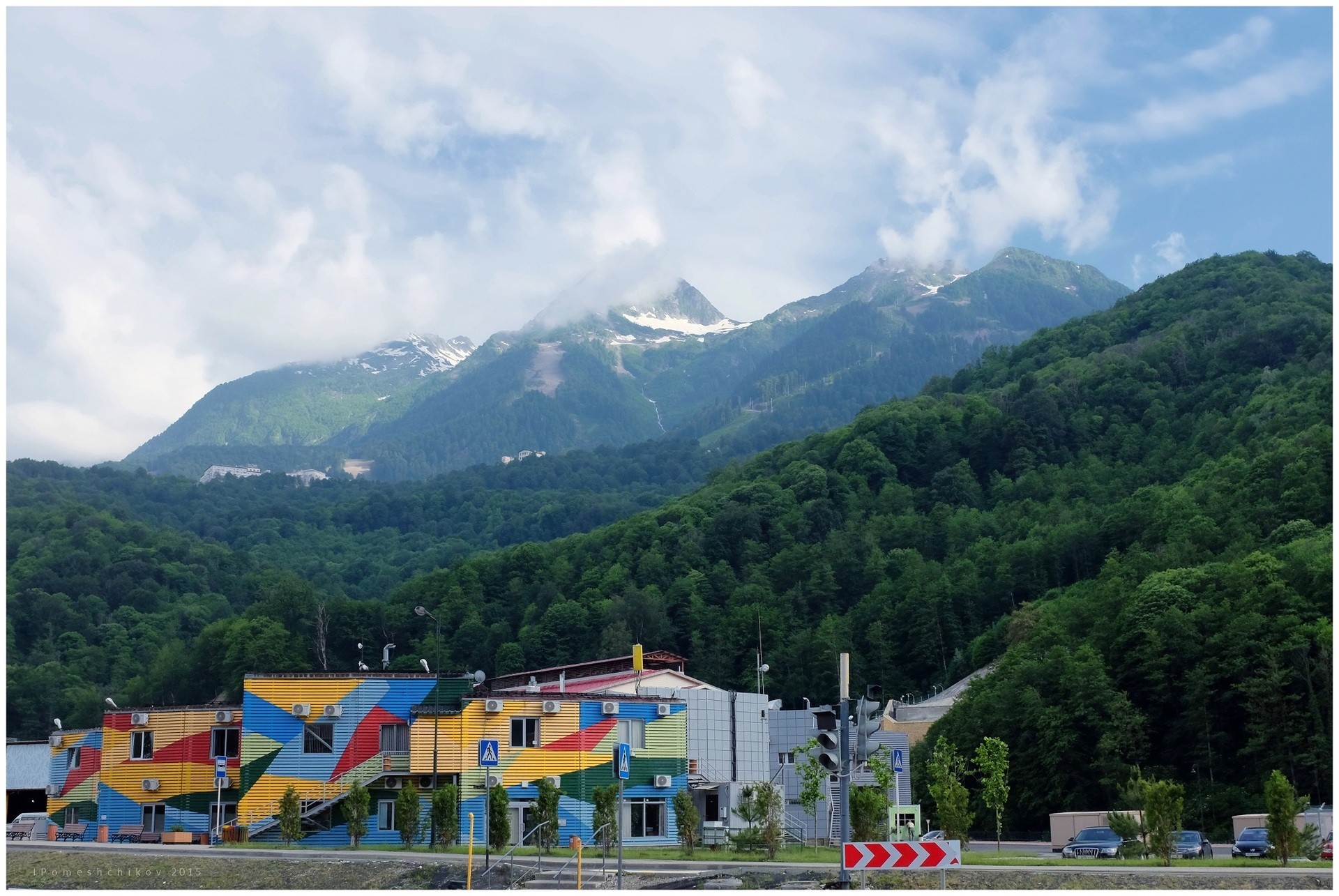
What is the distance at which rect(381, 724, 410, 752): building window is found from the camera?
62.9 meters

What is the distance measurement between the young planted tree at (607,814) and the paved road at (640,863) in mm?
2962

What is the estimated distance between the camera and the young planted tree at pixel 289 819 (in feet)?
184

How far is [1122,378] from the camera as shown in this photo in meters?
174

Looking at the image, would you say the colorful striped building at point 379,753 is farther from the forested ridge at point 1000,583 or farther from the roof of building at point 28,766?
the forested ridge at point 1000,583

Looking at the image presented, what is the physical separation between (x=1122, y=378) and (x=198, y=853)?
144036 millimetres

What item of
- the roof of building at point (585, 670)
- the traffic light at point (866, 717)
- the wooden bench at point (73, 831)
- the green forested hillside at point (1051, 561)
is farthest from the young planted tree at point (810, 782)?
the wooden bench at point (73, 831)

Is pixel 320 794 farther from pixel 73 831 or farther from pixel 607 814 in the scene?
pixel 607 814

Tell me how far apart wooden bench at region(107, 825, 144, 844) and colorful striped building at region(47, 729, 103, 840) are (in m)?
3.77

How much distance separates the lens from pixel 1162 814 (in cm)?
4406

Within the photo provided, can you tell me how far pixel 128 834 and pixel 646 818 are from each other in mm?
23010

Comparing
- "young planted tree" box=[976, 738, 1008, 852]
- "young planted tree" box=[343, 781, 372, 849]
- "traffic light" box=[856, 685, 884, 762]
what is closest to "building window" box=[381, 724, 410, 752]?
"young planted tree" box=[343, 781, 372, 849]

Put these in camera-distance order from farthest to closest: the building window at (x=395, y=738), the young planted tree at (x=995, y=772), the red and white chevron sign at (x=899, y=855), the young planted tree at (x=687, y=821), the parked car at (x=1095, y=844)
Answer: the building window at (x=395, y=738), the young planted tree at (x=995, y=772), the parked car at (x=1095, y=844), the young planted tree at (x=687, y=821), the red and white chevron sign at (x=899, y=855)

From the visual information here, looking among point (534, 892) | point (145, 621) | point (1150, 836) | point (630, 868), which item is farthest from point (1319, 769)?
point (145, 621)

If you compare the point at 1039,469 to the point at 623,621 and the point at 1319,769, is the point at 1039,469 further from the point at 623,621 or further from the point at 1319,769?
the point at 1319,769
